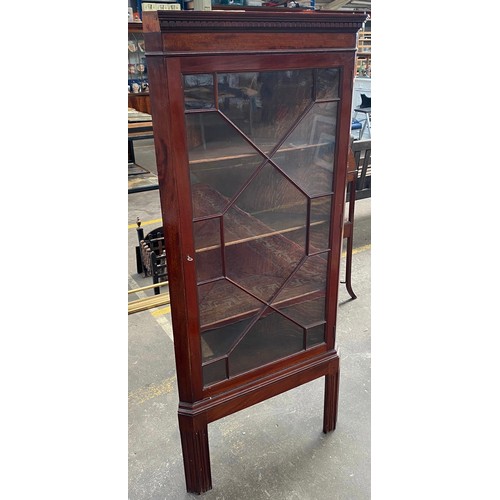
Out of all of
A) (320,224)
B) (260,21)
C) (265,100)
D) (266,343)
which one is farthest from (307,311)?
(260,21)

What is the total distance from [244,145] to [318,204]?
0.95 ft

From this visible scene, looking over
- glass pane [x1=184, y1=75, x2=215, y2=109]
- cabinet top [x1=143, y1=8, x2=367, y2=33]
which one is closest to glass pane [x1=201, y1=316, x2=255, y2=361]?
glass pane [x1=184, y1=75, x2=215, y2=109]

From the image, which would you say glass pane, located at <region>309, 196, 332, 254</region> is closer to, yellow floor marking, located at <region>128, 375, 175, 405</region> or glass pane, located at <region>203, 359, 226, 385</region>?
glass pane, located at <region>203, 359, 226, 385</region>

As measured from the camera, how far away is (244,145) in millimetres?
1004

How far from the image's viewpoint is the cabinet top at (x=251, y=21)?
808 mm

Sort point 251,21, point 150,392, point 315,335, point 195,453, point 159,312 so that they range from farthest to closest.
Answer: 1. point 159,312
2. point 150,392
3. point 315,335
4. point 195,453
5. point 251,21

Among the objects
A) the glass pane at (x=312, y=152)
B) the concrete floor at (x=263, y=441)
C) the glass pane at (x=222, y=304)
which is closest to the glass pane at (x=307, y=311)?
the glass pane at (x=222, y=304)

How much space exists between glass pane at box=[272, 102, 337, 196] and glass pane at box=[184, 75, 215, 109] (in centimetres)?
22

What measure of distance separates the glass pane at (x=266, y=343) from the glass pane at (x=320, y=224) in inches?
9.3

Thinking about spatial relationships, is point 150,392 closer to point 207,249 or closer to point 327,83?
point 207,249

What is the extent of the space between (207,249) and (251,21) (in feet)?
1.69

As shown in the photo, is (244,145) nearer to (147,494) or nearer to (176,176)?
(176,176)

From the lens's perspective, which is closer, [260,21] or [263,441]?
[260,21]

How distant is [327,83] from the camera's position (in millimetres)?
1048
